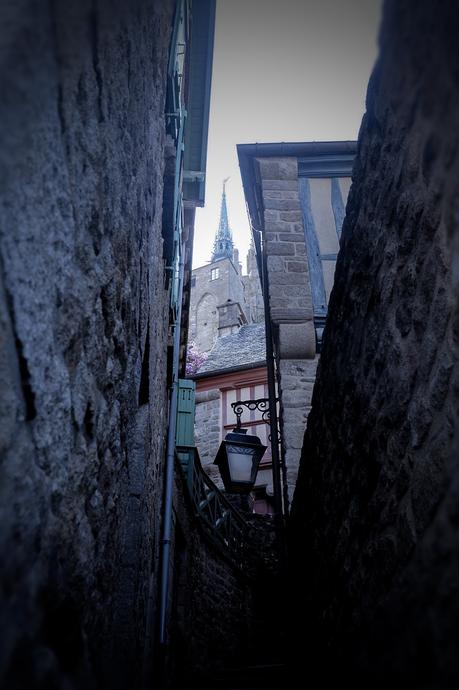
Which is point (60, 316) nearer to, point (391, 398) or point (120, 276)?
point (120, 276)

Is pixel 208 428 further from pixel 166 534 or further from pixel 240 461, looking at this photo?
pixel 166 534

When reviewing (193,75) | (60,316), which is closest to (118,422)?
(60,316)

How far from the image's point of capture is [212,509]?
332 inches

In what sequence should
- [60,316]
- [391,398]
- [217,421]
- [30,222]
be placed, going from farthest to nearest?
1. [217,421]
2. [391,398]
3. [60,316]
4. [30,222]

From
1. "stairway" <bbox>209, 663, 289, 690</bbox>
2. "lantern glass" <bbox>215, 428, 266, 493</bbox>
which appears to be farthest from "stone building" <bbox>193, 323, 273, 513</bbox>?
"stairway" <bbox>209, 663, 289, 690</bbox>

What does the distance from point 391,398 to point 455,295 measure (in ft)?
2.12

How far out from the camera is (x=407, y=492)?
171 cm

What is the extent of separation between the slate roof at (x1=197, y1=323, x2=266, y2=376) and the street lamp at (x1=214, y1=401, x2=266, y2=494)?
8.58 m

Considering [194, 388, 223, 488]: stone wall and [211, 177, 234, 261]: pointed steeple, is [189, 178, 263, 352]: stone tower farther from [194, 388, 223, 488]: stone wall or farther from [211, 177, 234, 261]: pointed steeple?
[194, 388, 223, 488]: stone wall

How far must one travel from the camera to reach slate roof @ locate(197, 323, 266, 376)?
15.7 meters

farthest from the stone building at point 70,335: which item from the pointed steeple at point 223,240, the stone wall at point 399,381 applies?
the pointed steeple at point 223,240

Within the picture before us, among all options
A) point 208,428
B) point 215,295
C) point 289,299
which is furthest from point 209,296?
point 289,299

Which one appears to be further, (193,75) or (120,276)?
(193,75)

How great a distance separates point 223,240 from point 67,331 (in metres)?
54.2
